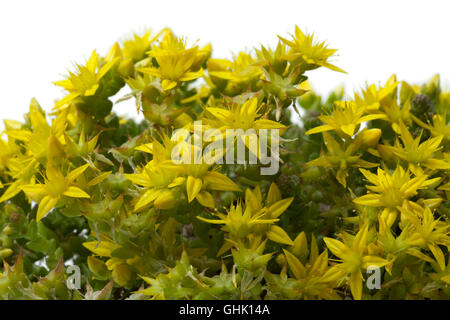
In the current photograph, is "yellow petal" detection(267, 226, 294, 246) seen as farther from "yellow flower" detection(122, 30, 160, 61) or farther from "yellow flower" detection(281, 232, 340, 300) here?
"yellow flower" detection(122, 30, 160, 61)

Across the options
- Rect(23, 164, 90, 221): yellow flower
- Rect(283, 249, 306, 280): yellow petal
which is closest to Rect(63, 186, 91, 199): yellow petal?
Rect(23, 164, 90, 221): yellow flower

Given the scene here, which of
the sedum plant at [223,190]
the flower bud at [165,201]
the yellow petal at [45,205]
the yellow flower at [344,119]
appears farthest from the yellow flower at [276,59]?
the yellow petal at [45,205]

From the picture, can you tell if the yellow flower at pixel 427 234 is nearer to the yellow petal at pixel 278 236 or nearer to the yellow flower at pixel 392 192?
the yellow flower at pixel 392 192

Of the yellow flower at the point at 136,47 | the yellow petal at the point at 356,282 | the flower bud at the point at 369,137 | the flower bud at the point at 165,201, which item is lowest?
the yellow petal at the point at 356,282

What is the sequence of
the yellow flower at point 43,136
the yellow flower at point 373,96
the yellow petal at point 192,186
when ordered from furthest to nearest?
the yellow flower at point 373,96 < the yellow flower at point 43,136 < the yellow petal at point 192,186

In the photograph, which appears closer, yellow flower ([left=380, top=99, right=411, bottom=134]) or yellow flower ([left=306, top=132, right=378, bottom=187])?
yellow flower ([left=306, top=132, right=378, bottom=187])

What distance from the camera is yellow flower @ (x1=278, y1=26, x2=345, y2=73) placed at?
1.32m

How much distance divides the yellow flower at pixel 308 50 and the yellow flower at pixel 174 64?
19 centimetres

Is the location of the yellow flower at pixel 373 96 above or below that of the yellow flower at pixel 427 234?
above

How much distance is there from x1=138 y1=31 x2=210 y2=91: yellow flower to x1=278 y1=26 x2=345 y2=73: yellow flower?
185 mm

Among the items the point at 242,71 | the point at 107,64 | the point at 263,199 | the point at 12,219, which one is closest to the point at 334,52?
the point at 242,71

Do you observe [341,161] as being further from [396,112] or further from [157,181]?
[157,181]

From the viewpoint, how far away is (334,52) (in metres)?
1.38

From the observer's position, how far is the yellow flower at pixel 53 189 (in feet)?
3.78
